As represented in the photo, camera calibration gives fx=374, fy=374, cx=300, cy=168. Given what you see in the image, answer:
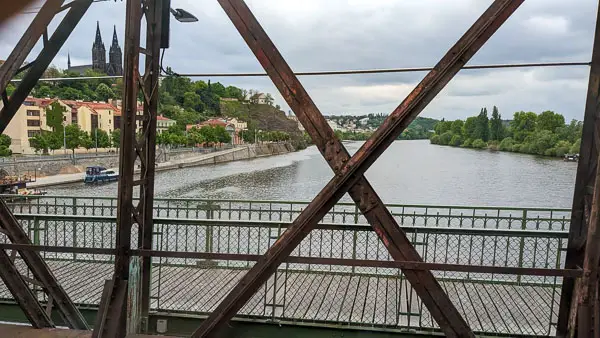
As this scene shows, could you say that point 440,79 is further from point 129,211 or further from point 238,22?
point 129,211

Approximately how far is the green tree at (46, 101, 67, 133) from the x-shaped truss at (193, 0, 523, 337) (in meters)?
46.6

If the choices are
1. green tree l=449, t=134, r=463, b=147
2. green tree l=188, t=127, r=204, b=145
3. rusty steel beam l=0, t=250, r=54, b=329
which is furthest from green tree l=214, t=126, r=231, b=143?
rusty steel beam l=0, t=250, r=54, b=329

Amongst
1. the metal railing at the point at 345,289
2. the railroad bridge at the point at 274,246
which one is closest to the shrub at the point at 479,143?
the metal railing at the point at 345,289

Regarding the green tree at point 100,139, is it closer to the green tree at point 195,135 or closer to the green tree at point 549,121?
the green tree at point 195,135

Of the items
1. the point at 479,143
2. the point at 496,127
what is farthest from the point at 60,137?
the point at 496,127

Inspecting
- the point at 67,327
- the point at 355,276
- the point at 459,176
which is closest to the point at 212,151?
the point at 459,176

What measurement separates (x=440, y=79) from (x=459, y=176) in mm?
27213

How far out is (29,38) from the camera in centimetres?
288

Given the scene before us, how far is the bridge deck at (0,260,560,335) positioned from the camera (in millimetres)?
5031

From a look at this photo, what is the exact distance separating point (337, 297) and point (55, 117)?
1771 inches

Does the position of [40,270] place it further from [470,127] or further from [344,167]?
[470,127]

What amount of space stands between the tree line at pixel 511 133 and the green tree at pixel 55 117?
3933 cm

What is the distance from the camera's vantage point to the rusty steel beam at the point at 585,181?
2609 mm

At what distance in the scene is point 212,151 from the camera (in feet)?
113
